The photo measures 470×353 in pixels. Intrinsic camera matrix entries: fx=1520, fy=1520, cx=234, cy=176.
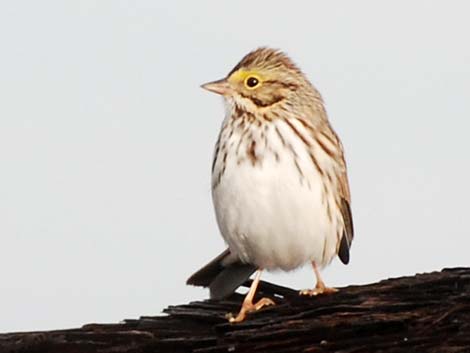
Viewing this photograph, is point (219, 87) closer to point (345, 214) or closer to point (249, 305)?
point (345, 214)

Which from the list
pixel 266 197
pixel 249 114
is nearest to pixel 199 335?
pixel 266 197

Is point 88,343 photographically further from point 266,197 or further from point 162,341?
point 266,197

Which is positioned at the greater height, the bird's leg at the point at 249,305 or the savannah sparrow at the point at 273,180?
the savannah sparrow at the point at 273,180

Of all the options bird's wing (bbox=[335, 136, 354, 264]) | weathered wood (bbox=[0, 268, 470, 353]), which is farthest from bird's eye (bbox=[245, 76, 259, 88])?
weathered wood (bbox=[0, 268, 470, 353])

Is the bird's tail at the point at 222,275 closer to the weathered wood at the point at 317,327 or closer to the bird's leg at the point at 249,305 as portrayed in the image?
the bird's leg at the point at 249,305

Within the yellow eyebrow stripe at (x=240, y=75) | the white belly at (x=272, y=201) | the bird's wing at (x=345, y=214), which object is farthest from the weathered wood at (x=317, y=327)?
the yellow eyebrow stripe at (x=240, y=75)

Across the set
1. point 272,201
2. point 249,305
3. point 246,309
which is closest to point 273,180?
point 272,201
